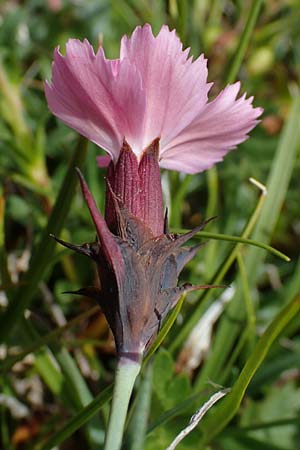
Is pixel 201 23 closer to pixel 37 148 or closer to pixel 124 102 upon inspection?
pixel 37 148

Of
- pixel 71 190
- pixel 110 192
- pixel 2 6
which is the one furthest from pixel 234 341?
pixel 2 6

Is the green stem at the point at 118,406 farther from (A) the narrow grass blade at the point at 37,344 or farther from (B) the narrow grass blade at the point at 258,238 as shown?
(B) the narrow grass blade at the point at 258,238

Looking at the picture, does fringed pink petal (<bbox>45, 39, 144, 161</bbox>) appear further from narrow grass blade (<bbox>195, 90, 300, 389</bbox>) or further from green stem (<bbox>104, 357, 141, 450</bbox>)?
narrow grass blade (<bbox>195, 90, 300, 389</bbox>)

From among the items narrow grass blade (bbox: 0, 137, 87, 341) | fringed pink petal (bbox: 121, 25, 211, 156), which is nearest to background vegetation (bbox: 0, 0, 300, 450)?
narrow grass blade (bbox: 0, 137, 87, 341)

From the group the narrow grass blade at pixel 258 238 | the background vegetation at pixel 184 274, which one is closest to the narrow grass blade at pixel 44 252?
the background vegetation at pixel 184 274

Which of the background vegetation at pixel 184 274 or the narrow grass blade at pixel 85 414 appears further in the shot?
the background vegetation at pixel 184 274

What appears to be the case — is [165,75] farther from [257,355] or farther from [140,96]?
[257,355]
